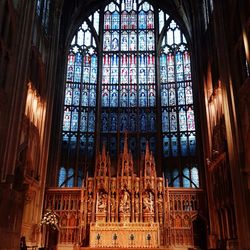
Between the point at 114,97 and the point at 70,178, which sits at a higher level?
the point at 114,97

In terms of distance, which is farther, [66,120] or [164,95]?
[164,95]

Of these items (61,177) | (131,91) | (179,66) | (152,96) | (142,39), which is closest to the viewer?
(61,177)

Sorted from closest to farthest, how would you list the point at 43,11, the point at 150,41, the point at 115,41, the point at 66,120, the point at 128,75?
the point at 43,11 < the point at 66,120 < the point at 128,75 < the point at 150,41 < the point at 115,41

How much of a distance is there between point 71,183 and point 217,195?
1187cm

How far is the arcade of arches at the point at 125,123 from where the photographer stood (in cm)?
1661

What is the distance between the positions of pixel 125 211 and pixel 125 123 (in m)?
9.12

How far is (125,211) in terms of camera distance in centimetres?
2108

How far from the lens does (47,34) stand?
82.2 feet

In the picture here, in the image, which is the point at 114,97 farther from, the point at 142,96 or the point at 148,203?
the point at 148,203

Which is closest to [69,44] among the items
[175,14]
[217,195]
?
[175,14]

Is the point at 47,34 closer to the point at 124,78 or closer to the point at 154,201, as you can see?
the point at 124,78

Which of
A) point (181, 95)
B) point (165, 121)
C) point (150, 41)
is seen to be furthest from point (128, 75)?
point (165, 121)

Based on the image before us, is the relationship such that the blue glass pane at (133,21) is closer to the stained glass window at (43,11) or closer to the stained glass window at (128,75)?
the stained glass window at (128,75)

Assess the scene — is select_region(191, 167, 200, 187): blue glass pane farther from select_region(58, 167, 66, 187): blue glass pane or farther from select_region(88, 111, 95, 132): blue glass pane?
select_region(58, 167, 66, 187): blue glass pane
